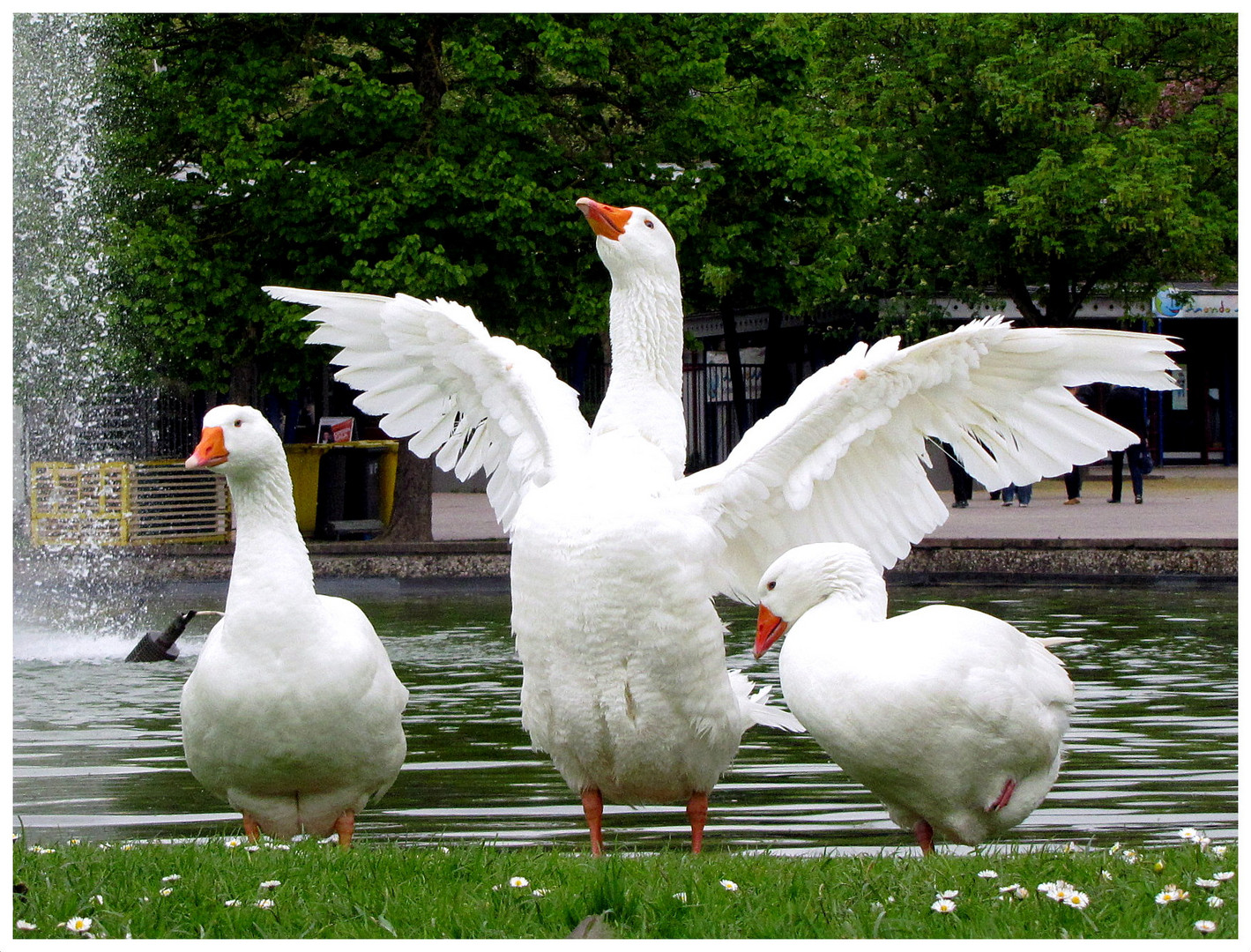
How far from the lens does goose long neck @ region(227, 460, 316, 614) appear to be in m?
5.63

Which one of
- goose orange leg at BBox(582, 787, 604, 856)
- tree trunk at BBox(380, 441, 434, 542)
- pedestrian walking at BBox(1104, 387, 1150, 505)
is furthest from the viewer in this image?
pedestrian walking at BBox(1104, 387, 1150, 505)

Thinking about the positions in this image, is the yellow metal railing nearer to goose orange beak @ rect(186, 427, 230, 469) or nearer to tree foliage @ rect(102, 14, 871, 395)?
tree foliage @ rect(102, 14, 871, 395)

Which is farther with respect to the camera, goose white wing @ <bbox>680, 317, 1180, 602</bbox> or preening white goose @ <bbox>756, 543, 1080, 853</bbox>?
goose white wing @ <bbox>680, 317, 1180, 602</bbox>

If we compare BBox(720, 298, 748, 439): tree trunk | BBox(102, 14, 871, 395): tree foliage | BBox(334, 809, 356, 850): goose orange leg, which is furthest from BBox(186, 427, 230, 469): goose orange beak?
BBox(720, 298, 748, 439): tree trunk

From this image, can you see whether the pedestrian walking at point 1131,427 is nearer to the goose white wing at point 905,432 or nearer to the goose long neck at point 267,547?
the goose white wing at point 905,432

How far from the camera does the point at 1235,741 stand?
8016 millimetres

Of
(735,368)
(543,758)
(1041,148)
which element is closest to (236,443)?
(543,758)

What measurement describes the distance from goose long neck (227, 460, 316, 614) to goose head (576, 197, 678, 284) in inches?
55.0

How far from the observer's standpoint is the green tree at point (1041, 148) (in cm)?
2272

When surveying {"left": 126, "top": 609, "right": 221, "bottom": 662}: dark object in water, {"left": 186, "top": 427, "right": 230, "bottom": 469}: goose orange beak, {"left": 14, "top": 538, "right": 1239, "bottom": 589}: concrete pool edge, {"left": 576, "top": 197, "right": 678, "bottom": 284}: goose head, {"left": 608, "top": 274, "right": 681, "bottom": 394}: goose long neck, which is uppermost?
{"left": 576, "top": 197, "right": 678, "bottom": 284}: goose head

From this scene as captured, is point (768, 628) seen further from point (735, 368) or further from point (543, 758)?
point (735, 368)

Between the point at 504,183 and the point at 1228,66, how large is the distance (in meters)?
12.9

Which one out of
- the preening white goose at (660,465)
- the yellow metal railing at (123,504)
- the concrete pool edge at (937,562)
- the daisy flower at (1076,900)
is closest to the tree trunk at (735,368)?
the yellow metal railing at (123,504)
